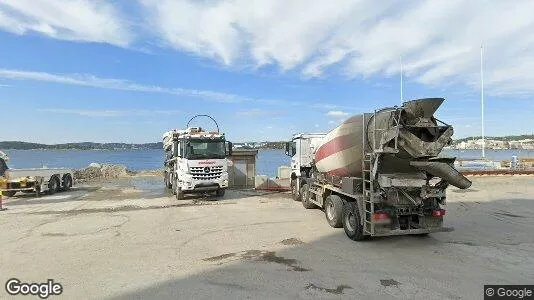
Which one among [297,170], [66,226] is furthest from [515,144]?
[66,226]

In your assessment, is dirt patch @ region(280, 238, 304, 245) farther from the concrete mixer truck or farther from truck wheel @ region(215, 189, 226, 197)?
truck wheel @ region(215, 189, 226, 197)

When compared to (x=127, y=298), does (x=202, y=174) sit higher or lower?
higher

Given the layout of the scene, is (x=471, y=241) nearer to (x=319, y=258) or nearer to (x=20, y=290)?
(x=319, y=258)

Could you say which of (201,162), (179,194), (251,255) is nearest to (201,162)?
(201,162)

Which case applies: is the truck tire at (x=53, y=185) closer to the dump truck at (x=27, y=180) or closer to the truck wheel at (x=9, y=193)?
the dump truck at (x=27, y=180)

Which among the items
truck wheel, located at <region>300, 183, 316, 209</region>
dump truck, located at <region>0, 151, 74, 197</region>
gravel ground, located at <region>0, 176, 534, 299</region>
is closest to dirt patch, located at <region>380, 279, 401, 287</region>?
gravel ground, located at <region>0, 176, 534, 299</region>

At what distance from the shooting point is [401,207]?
964 centimetres

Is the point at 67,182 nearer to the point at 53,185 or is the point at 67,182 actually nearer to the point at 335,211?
the point at 53,185

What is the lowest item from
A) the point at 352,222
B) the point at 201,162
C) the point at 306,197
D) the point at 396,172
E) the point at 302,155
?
the point at 352,222

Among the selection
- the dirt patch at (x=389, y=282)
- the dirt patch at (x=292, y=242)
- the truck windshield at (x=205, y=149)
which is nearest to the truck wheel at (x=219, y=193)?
the truck windshield at (x=205, y=149)

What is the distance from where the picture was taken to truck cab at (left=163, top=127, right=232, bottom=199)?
18.3 metres

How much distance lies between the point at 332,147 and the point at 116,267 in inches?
288

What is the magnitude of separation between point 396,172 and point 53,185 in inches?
836

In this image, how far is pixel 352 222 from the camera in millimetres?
10398
